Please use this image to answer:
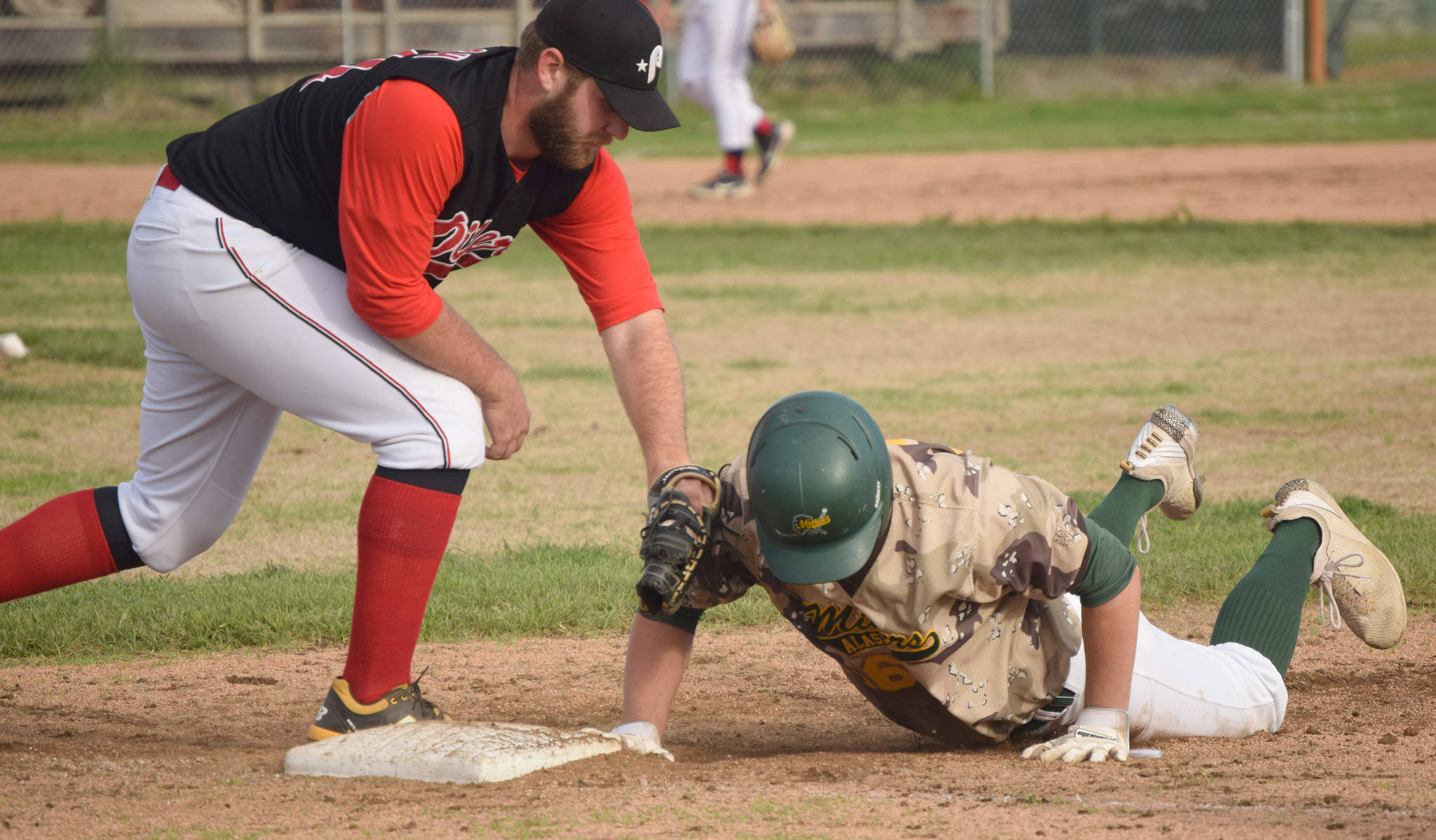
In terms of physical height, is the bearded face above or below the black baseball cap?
below

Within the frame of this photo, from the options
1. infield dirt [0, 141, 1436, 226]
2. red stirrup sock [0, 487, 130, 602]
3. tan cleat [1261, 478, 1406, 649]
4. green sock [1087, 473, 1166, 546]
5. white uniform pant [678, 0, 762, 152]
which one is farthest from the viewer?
infield dirt [0, 141, 1436, 226]

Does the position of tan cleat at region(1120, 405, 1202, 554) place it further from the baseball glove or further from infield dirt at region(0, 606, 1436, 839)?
the baseball glove

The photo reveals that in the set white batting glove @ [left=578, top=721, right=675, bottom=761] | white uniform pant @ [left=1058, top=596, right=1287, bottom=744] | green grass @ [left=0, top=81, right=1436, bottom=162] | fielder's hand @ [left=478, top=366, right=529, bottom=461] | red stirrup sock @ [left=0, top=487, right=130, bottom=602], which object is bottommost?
green grass @ [left=0, top=81, right=1436, bottom=162]

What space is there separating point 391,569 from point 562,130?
94cm

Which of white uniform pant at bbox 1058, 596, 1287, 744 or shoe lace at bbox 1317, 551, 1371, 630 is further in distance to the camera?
shoe lace at bbox 1317, 551, 1371, 630

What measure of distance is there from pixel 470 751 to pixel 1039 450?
401 centimetres

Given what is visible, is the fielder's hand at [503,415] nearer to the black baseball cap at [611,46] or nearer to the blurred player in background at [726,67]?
the black baseball cap at [611,46]

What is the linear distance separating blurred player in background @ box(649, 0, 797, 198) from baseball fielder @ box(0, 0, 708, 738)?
10.2 m

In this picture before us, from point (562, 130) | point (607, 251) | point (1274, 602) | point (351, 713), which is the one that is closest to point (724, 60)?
point (607, 251)

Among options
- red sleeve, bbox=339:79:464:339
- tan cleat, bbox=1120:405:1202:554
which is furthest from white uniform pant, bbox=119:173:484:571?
tan cleat, bbox=1120:405:1202:554

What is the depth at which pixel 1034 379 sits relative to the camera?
8.09m

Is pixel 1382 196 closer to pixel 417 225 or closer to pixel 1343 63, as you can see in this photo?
pixel 1343 63

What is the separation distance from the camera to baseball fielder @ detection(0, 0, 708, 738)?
295cm

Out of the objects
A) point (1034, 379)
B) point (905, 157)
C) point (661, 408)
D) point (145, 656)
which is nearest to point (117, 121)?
point (905, 157)
